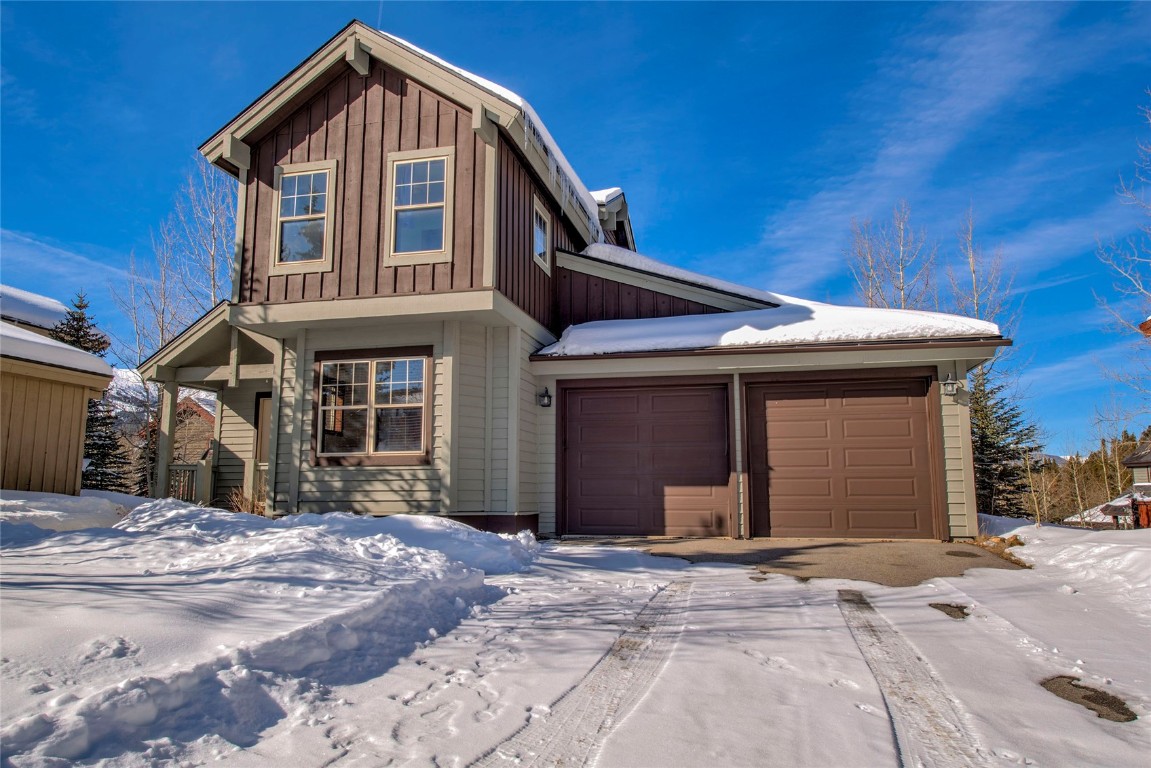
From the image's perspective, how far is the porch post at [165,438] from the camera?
10953 mm

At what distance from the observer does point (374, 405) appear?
9898 millimetres

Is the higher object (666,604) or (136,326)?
(136,326)

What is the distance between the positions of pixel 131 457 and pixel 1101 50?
28.5m

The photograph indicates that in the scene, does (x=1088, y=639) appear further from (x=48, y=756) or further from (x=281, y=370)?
(x=281, y=370)

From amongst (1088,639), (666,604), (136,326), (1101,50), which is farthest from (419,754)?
(136,326)

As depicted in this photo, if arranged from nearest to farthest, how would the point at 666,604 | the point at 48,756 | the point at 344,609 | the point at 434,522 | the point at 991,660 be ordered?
the point at 48,756
the point at 991,660
the point at 344,609
the point at 666,604
the point at 434,522

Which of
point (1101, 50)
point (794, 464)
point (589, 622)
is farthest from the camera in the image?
point (1101, 50)

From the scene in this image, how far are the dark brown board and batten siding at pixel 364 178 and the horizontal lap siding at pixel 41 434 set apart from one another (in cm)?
261

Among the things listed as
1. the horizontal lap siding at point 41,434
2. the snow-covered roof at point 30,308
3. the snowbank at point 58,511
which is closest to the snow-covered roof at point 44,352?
the horizontal lap siding at point 41,434

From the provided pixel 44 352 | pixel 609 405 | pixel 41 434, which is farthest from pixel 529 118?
pixel 41 434

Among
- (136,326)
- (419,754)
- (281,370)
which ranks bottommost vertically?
(419,754)

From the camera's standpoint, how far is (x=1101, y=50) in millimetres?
11664

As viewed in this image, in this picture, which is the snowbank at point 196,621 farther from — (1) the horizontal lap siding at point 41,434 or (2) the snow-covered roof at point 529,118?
(2) the snow-covered roof at point 529,118

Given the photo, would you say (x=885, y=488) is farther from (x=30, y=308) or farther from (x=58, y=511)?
(x=30, y=308)
